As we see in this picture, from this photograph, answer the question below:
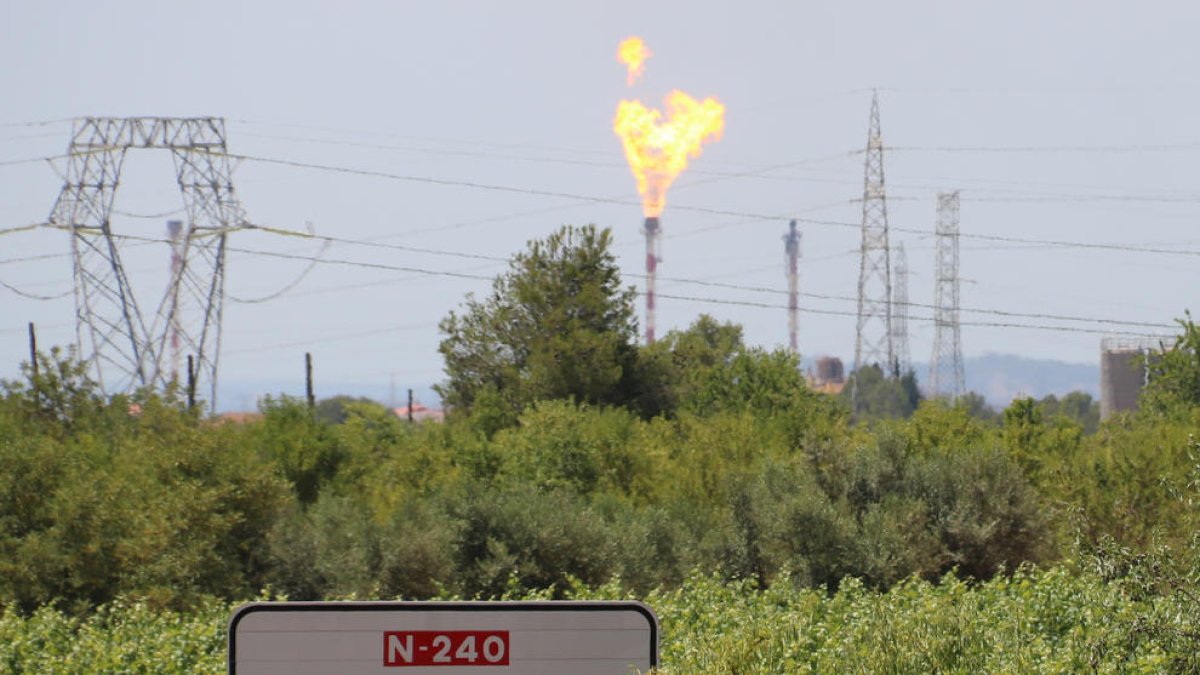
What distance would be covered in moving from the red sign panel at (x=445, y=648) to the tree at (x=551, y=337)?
255ft

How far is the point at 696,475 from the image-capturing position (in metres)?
51.2

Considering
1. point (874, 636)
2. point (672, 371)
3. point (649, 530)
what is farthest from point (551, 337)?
point (874, 636)

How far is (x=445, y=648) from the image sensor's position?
3602mm

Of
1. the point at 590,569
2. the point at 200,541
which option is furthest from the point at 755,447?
the point at 200,541

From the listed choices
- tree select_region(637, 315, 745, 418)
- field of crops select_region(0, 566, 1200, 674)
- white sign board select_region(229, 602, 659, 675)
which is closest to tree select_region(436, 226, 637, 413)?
tree select_region(637, 315, 745, 418)

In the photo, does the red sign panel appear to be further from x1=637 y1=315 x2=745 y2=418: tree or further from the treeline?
x1=637 y1=315 x2=745 y2=418: tree

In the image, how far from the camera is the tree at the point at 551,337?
8219 cm

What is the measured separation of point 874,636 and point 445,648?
4445mm

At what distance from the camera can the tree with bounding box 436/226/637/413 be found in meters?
82.2

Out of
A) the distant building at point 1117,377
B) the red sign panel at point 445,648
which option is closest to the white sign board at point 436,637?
the red sign panel at point 445,648

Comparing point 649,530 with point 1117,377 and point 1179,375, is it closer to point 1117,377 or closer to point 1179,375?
point 1179,375

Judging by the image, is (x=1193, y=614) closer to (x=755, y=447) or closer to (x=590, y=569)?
(x=590, y=569)

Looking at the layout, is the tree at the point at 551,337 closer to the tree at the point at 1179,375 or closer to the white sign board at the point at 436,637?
the tree at the point at 1179,375

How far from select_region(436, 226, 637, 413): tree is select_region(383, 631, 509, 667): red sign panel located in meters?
77.8
